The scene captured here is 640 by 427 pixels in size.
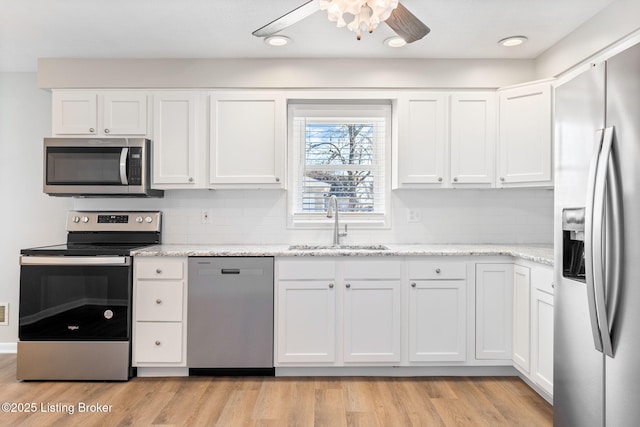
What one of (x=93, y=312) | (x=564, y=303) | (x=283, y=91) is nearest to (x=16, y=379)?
(x=93, y=312)

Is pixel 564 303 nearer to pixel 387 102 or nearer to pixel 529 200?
pixel 529 200

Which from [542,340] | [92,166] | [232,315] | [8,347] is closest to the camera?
[542,340]

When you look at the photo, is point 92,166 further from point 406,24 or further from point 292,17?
point 406,24

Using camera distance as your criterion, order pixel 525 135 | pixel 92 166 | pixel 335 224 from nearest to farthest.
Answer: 1. pixel 525 135
2. pixel 92 166
3. pixel 335 224

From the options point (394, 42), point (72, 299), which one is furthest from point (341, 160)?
point (72, 299)

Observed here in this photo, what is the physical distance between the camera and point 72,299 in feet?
9.43

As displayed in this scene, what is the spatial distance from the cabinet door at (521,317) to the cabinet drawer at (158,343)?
2323mm

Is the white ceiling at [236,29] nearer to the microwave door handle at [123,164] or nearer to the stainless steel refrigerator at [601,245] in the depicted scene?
the microwave door handle at [123,164]

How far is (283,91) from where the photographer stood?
10.8 ft

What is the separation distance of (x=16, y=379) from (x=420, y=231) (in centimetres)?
320

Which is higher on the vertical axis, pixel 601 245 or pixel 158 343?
pixel 601 245

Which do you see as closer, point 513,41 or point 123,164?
point 513,41

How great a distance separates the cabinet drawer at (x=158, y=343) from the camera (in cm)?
293

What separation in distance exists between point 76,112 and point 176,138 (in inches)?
32.0
